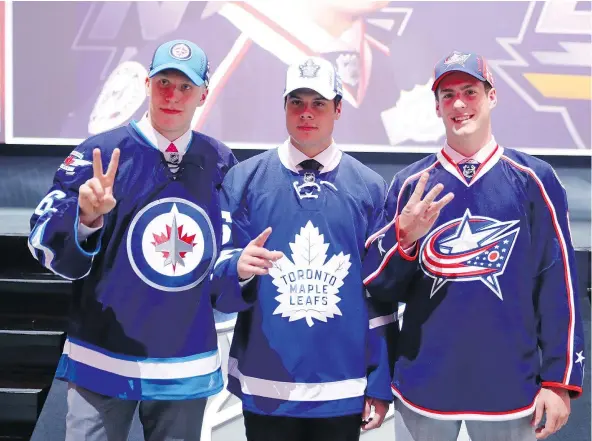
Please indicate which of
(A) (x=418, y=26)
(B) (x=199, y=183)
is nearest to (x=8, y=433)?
(B) (x=199, y=183)

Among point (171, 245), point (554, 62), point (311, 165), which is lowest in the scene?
point (171, 245)

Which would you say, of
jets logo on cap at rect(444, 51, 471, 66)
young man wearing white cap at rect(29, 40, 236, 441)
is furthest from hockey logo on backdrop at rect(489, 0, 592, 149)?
Result: young man wearing white cap at rect(29, 40, 236, 441)

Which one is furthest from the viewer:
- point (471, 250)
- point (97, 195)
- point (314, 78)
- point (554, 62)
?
point (554, 62)

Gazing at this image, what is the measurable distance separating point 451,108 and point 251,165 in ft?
1.77

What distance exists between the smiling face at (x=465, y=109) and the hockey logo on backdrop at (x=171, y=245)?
675 mm

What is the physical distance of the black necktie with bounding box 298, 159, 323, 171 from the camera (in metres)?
1.72

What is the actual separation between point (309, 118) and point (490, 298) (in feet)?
2.10

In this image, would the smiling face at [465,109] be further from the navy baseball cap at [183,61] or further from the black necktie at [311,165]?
the navy baseball cap at [183,61]

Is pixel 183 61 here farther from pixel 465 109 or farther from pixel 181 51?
pixel 465 109

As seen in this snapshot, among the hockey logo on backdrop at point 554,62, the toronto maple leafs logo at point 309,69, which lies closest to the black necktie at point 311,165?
the toronto maple leafs logo at point 309,69

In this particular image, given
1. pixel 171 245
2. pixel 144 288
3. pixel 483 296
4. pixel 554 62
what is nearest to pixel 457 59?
pixel 483 296

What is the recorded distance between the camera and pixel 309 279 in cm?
166

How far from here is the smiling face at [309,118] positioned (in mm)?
1690

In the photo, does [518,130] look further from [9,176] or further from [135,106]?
[9,176]
